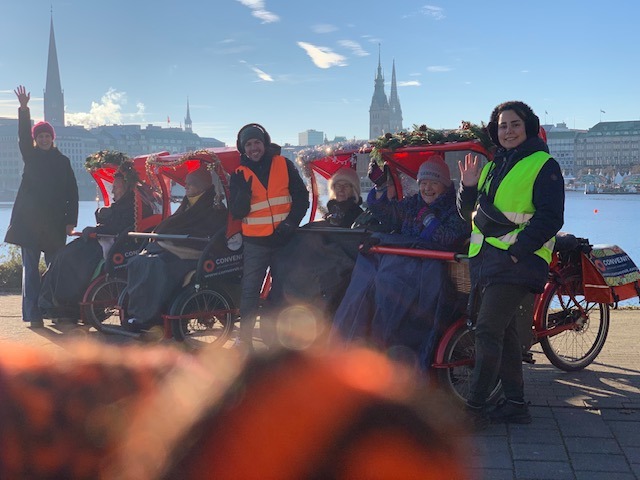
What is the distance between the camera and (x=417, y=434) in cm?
433

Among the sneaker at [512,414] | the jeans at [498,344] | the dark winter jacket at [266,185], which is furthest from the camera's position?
the dark winter jacket at [266,185]

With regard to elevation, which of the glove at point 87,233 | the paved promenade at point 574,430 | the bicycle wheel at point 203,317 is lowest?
the paved promenade at point 574,430

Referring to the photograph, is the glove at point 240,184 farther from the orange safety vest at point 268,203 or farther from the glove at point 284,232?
the glove at point 284,232

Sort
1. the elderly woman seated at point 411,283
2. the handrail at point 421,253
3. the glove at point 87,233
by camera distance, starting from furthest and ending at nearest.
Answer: the glove at point 87,233
the elderly woman seated at point 411,283
the handrail at point 421,253

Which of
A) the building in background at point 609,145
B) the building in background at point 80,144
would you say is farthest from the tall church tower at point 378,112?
the building in background at point 609,145

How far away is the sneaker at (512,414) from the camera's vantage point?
4523mm

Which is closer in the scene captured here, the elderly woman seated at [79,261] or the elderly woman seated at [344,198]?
the elderly woman seated at [344,198]

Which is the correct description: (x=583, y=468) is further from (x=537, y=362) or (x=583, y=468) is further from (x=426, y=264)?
(x=537, y=362)

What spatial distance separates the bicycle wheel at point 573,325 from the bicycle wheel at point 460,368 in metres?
0.80

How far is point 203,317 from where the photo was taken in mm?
6703

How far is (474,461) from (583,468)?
20.1 inches

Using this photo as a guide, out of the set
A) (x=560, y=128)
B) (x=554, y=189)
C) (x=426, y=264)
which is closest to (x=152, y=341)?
(x=426, y=264)

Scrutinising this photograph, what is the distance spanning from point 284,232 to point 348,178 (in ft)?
2.54

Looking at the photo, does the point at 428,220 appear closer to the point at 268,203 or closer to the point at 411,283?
the point at 411,283
